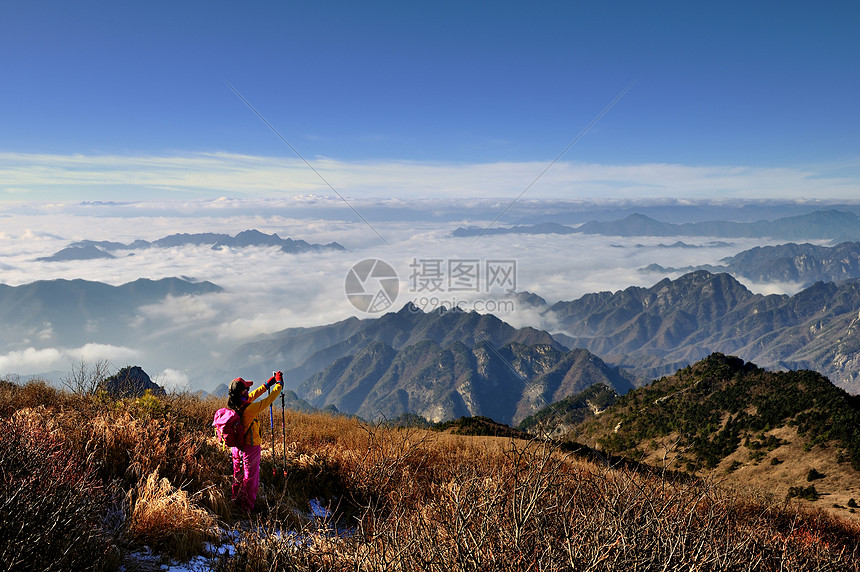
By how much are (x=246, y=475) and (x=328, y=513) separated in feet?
5.08

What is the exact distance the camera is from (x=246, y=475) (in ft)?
22.4

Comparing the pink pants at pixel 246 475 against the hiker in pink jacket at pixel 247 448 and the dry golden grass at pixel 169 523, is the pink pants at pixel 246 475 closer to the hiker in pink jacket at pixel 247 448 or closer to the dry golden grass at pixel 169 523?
the hiker in pink jacket at pixel 247 448

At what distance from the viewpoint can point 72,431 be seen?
24.5ft

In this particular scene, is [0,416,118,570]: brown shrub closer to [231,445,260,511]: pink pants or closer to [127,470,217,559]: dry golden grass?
[127,470,217,559]: dry golden grass

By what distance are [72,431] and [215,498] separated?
2795mm

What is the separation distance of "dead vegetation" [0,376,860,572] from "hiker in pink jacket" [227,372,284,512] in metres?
0.27

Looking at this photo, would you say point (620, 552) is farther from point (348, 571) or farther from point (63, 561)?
point (63, 561)

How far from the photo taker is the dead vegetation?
401 centimetres

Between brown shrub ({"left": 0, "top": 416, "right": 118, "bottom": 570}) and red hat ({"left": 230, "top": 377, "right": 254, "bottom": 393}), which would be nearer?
brown shrub ({"left": 0, "top": 416, "right": 118, "bottom": 570})

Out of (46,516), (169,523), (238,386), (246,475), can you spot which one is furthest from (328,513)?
(46,516)

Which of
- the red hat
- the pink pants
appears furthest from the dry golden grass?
the red hat

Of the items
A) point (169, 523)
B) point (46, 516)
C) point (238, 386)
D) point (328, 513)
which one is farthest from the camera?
point (238, 386)

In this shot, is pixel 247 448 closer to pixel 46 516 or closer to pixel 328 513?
pixel 328 513

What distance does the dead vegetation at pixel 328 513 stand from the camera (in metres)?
4.01
